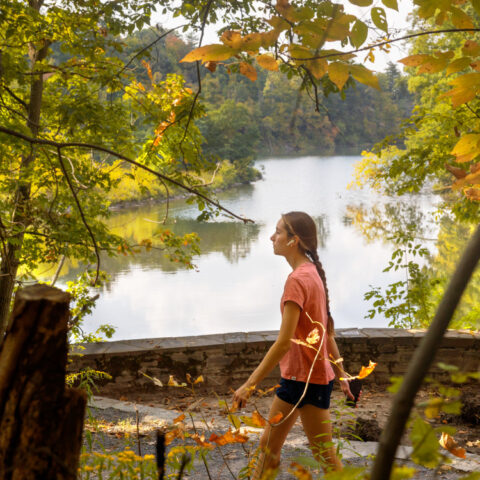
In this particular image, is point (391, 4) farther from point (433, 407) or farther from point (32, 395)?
point (32, 395)

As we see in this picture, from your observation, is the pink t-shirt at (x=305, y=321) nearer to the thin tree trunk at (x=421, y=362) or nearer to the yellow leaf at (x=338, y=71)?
the yellow leaf at (x=338, y=71)

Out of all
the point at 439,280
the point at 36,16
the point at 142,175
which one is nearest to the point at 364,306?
the point at 439,280

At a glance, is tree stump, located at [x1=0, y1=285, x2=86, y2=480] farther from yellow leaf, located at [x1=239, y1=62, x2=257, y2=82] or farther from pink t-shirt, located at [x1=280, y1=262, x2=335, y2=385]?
pink t-shirt, located at [x1=280, y1=262, x2=335, y2=385]

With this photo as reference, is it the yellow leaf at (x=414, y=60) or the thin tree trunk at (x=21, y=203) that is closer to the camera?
the yellow leaf at (x=414, y=60)

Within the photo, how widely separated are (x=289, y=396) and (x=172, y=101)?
374cm

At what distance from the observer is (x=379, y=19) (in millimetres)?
1284

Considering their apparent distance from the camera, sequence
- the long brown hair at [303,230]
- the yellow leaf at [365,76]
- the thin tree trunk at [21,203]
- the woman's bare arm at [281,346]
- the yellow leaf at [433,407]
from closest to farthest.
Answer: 1. the yellow leaf at [433,407]
2. the yellow leaf at [365,76]
3. the woman's bare arm at [281,346]
4. the long brown hair at [303,230]
5. the thin tree trunk at [21,203]

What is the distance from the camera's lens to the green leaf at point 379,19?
1.28 m

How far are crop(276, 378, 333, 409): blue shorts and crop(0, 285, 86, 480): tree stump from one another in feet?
4.65

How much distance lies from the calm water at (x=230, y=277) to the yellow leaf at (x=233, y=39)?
325 inches

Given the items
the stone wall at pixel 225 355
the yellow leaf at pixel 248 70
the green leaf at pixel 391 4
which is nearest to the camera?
the green leaf at pixel 391 4

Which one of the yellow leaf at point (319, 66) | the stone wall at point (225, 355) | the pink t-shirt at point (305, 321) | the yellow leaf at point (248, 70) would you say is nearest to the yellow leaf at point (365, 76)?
the yellow leaf at point (319, 66)

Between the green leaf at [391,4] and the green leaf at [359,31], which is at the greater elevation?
the green leaf at [391,4]

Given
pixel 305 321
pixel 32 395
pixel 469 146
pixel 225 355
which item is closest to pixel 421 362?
pixel 32 395
